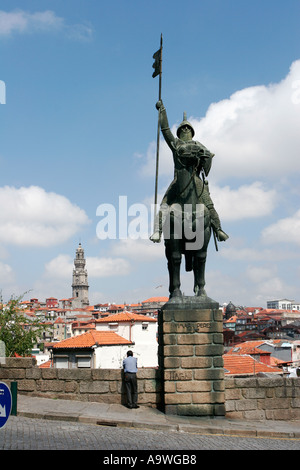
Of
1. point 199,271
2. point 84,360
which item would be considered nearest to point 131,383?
point 199,271

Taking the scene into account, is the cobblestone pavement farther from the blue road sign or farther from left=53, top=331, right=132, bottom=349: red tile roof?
left=53, top=331, right=132, bottom=349: red tile roof

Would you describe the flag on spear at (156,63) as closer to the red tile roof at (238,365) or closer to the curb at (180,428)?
the curb at (180,428)

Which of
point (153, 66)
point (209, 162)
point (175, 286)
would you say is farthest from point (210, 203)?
point (153, 66)

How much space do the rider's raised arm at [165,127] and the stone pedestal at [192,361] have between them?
10.8 ft

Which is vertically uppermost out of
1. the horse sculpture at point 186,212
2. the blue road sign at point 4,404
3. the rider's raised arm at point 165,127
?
the rider's raised arm at point 165,127

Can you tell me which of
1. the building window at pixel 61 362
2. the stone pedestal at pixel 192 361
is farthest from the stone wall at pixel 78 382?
the building window at pixel 61 362

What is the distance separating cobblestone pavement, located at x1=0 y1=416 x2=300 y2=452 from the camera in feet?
21.8

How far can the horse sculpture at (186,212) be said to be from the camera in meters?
9.45

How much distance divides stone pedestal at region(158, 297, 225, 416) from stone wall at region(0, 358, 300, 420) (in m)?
0.42

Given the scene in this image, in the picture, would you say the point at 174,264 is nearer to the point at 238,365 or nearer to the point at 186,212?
the point at 186,212

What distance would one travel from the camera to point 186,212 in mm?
9445
